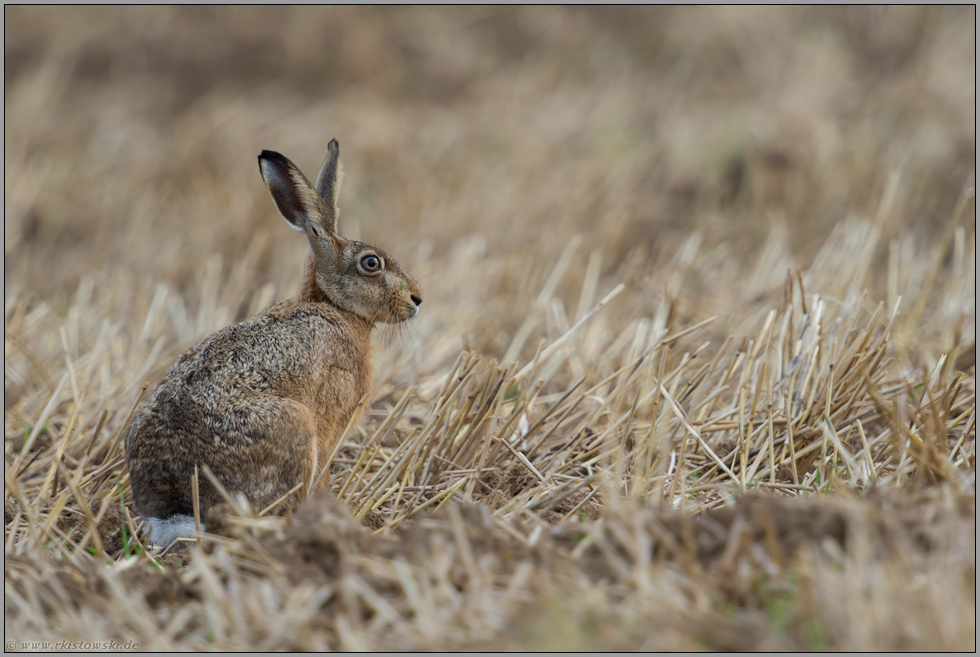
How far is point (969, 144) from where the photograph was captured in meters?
9.83

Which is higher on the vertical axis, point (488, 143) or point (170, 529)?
point (488, 143)

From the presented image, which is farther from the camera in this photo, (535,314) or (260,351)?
(535,314)

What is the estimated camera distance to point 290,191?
14.2 feet

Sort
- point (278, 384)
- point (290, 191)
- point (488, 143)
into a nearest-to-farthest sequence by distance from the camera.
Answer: point (278, 384)
point (290, 191)
point (488, 143)

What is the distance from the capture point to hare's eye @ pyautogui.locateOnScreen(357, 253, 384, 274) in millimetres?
4527

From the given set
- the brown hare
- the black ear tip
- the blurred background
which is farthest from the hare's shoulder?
the blurred background

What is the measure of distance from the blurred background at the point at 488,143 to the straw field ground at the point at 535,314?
54mm

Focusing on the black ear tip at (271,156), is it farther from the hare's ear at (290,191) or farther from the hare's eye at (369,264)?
the hare's eye at (369,264)

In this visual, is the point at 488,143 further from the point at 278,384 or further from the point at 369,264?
the point at 278,384

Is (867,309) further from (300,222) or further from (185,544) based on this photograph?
(185,544)

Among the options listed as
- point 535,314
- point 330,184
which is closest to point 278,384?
point 330,184

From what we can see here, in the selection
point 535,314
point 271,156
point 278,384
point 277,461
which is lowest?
point 535,314

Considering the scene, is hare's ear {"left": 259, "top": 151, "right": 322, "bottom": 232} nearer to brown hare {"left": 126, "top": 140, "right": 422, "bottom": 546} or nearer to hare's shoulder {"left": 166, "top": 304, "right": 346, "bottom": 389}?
brown hare {"left": 126, "top": 140, "right": 422, "bottom": 546}

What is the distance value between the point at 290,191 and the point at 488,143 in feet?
23.0
